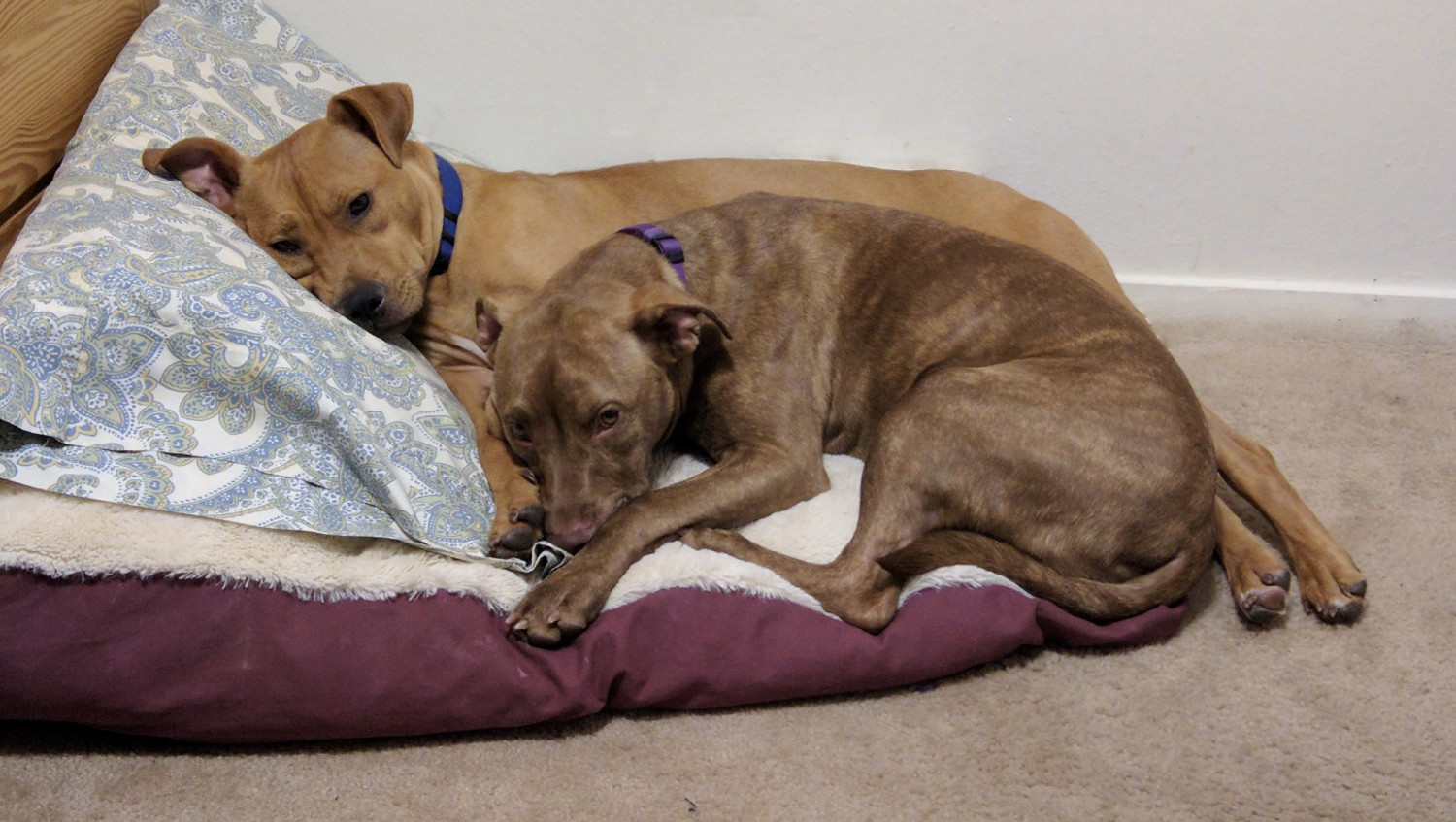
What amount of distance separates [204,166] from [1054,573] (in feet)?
10.0

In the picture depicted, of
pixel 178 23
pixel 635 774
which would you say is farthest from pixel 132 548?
pixel 178 23

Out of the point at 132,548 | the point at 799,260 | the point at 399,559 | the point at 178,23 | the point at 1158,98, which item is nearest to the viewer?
the point at 132,548

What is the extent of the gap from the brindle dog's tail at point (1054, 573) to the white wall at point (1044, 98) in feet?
7.59

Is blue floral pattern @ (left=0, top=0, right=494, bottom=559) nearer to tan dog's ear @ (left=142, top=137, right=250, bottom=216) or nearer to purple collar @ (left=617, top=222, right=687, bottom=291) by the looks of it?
tan dog's ear @ (left=142, top=137, right=250, bottom=216)

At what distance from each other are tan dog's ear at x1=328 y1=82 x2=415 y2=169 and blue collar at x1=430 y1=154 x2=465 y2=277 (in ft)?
0.64

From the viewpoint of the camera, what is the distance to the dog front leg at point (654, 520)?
9.34 feet

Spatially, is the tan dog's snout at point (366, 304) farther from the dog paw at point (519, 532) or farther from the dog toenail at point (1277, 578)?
the dog toenail at point (1277, 578)

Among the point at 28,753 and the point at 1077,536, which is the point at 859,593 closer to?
the point at 1077,536

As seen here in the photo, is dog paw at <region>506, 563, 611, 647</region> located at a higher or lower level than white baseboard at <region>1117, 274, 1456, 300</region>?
lower

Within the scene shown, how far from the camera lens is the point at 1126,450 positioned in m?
2.88

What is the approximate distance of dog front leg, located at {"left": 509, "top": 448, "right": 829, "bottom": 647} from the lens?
2.85 meters

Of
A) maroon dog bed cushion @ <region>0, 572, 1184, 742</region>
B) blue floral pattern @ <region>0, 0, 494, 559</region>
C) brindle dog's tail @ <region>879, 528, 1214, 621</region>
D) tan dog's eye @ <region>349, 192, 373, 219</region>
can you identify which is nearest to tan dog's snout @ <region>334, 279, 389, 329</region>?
blue floral pattern @ <region>0, 0, 494, 559</region>

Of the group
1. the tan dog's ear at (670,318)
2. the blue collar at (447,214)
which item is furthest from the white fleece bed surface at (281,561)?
the blue collar at (447,214)

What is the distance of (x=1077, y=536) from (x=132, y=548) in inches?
102
